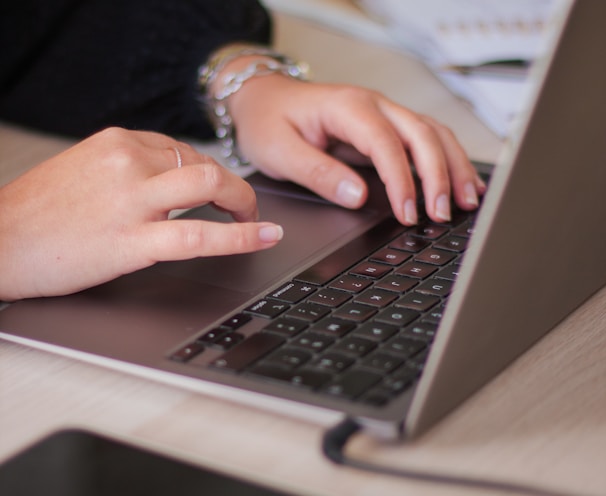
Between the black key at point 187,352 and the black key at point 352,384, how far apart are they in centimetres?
9

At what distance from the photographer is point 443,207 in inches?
29.5

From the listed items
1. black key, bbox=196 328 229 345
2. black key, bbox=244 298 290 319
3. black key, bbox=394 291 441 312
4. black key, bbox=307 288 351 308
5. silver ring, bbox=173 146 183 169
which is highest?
silver ring, bbox=173 146 183 169

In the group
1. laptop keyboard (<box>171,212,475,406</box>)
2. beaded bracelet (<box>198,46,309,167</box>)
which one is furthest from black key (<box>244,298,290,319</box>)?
beaded bracelet (<box>198,46,309,167</box>)

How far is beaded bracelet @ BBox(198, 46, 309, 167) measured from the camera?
96 cm

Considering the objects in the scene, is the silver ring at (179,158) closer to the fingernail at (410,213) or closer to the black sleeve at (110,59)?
the fingernail at (410,213)

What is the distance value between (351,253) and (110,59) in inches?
19.3

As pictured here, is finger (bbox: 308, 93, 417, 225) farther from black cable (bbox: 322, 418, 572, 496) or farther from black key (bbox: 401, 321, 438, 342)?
black cable (bbox: 322, 418, 572, 496)

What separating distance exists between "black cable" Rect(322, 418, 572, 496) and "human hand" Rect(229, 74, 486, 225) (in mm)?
295

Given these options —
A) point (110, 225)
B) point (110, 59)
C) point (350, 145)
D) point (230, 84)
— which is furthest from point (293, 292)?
point (110, 59)

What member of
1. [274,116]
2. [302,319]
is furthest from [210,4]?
[302,319]

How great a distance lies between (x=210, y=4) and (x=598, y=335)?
2.19 ft

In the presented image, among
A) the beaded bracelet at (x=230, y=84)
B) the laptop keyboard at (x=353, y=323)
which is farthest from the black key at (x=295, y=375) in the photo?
the beaded bracelet at (x=230, y=84)

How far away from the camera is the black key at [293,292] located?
0.62 meters

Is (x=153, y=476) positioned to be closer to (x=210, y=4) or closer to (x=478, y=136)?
(x=478, y=136)
